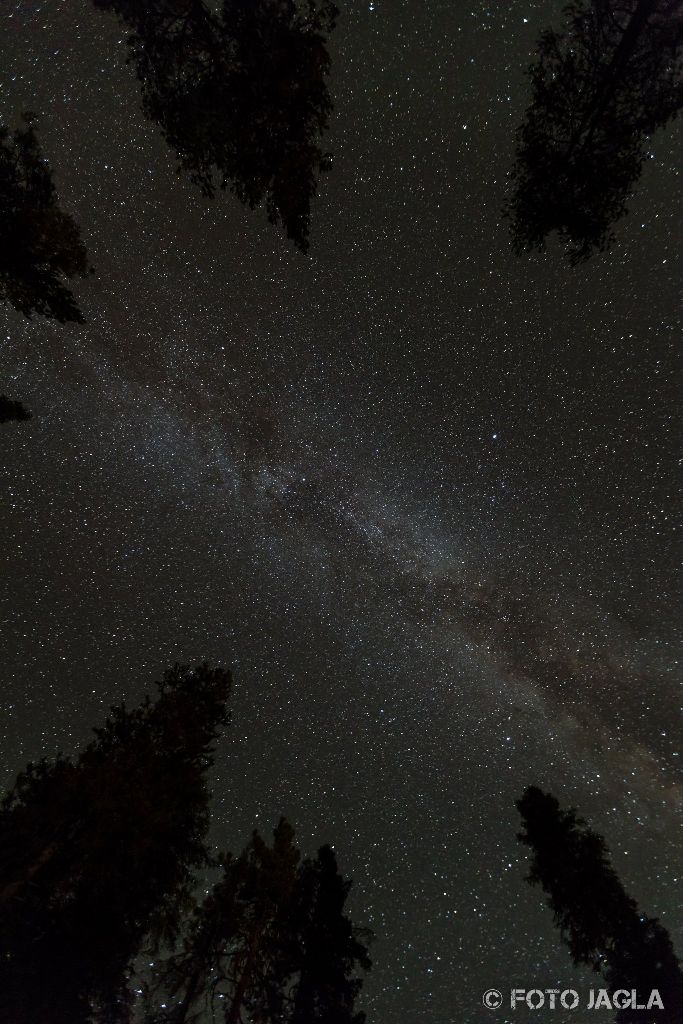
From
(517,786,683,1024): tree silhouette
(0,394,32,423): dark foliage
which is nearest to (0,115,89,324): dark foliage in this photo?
(0,394,32,423): dark foliage

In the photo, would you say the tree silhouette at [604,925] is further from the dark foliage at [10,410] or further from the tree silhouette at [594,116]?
the dark foliage at [10,410]

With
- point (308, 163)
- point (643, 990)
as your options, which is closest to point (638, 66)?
point (308, 163)

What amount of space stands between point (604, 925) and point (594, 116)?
16.6 metres

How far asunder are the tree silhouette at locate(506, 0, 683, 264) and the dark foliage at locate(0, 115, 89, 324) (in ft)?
23.0

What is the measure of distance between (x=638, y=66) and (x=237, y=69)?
5.40 meters

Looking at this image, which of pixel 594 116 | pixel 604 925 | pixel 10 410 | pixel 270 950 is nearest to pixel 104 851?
pixel 270 950

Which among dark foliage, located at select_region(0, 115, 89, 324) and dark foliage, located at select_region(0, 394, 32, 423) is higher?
dark foliage, located at select_region(0, 115, 89, 324)

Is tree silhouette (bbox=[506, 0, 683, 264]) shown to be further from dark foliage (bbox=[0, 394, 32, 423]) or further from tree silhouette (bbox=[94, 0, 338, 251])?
dark foliage (bbox=[0, 394, 32, 423])

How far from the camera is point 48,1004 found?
11242 mm

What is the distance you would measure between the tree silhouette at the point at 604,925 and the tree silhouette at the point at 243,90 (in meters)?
15.0

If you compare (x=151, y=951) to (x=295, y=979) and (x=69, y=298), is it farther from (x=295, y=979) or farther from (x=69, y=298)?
(x=69, y=298)

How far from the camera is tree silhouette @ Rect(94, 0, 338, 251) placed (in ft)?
20.0

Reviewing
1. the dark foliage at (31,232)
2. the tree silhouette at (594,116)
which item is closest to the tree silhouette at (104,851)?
the dark foliage at (31,232)

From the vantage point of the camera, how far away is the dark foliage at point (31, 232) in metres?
6.98
